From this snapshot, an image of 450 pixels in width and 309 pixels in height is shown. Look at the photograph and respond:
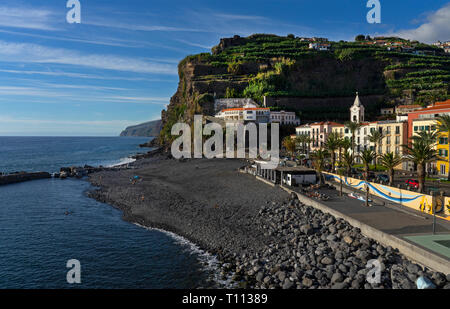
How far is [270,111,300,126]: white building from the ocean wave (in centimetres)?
7724

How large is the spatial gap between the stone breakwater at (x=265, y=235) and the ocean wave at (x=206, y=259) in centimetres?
37

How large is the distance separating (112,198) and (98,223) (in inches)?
468

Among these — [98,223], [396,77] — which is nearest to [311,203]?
[98,223]

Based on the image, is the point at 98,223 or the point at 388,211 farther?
the point at 98,223

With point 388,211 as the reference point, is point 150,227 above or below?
below

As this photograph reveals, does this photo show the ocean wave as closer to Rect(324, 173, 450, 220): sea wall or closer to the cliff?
Rect(324, 173, 450, 220): sea wall

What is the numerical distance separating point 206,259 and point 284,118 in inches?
3299

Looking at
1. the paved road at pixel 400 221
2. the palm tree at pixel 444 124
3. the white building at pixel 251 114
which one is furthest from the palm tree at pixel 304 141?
the paved road at pixel 400 221

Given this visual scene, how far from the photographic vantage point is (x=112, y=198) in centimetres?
4403

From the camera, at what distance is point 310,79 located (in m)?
126

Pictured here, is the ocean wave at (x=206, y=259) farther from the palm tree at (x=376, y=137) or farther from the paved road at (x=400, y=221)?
the palm tree at (x=376, y=137)

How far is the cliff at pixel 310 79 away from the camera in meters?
108

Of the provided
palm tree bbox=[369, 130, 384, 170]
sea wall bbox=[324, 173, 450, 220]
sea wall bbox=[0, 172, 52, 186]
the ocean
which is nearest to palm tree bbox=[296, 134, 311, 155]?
palm tree bbox=[369, 130, 384, 170]
